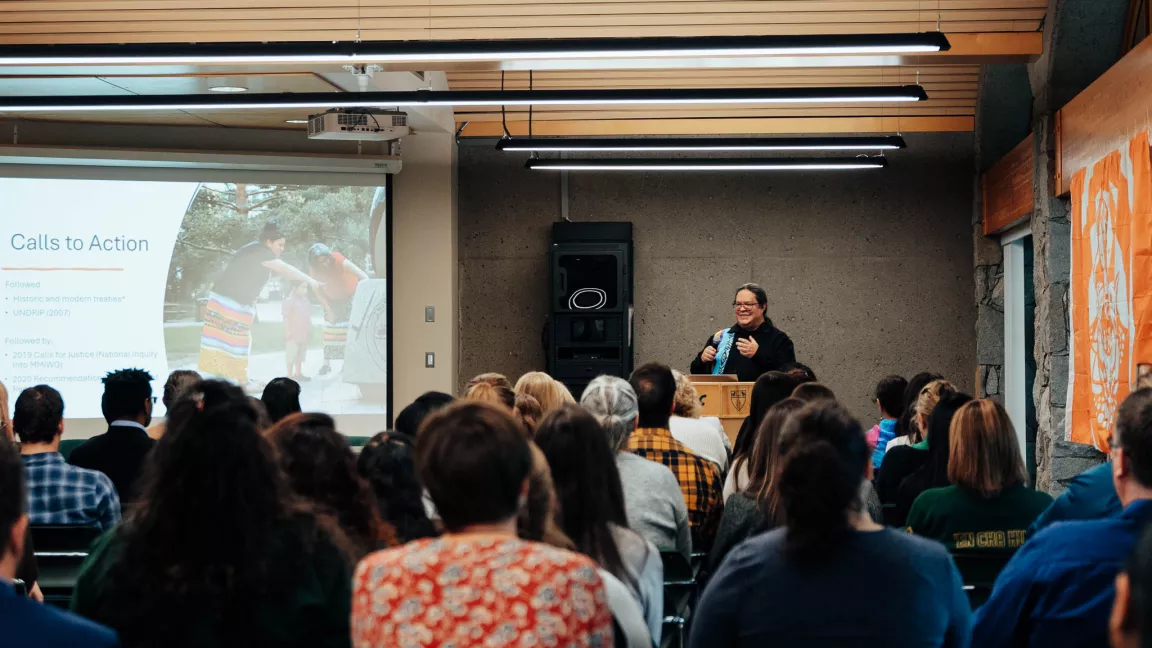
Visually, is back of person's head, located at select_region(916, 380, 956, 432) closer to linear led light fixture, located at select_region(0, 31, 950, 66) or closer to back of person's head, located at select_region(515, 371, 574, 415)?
back of person's head, located at select_region(515, 371, 574, 415)

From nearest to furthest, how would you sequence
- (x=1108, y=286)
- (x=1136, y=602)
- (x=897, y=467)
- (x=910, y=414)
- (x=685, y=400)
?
(x=1136, y=602) → (x=897, y=467) → (x=685, y=400) → (x=910, y=414) → (x=1108, y=286)

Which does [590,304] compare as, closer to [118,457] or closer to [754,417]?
[754,417]

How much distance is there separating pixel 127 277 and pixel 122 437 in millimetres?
5176

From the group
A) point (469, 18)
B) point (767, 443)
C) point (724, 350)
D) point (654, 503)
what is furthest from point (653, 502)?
point (469, 18)

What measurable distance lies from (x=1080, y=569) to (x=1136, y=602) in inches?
38.8

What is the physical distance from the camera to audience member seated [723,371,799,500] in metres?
3.68

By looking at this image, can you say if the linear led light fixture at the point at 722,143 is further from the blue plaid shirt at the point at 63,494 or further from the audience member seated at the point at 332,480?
the audience member seated at the point at 332,480

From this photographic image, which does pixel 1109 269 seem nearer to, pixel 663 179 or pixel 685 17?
pixel 685 17

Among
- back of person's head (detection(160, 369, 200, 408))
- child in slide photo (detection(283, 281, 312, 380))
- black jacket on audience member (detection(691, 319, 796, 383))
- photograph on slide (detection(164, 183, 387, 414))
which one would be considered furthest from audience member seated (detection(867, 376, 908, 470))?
child in slide photo (detection(283, 281, 312, 380))

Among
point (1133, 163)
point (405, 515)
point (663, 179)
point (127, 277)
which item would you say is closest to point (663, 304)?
point (663, 179)

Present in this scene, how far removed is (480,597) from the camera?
5.45 ft

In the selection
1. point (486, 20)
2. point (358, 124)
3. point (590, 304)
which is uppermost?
point (486, 20)

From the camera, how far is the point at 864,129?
991 centimetres

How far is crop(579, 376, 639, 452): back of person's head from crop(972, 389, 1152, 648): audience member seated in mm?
1366
